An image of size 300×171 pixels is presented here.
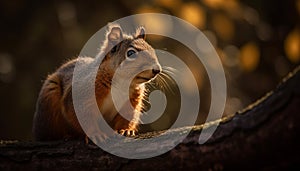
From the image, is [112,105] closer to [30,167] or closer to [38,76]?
[30,167]

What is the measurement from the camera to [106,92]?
166 inches

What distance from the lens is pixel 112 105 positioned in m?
4.15

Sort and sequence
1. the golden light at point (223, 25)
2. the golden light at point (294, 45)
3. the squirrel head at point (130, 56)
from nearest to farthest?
the squirrel head at point (130, 56) < the golden light at point (294, 45) < the golden light at point (223, 25)

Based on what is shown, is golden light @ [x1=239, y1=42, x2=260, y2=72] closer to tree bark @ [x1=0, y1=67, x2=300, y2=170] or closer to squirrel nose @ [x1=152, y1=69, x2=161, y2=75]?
squirrel nose @ [x1=152, y1=69, x2=161, y2=75]

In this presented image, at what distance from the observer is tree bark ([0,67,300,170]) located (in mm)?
2625

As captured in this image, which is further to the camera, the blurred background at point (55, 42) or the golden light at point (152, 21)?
the blurred background at point (55, 42)

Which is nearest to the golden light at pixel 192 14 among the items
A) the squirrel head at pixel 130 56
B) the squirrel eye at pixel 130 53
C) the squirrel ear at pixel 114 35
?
the squirrel head at pixel 130 56

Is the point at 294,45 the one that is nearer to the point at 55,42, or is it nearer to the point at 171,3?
the point at 171,3

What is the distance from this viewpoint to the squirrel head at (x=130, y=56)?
4027 millimetres

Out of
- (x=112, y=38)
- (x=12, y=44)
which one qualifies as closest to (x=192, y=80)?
(x=112, y=38)

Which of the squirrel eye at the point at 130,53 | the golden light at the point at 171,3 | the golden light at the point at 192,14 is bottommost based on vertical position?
the golden light at the point at 192,14

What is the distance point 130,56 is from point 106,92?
27cm

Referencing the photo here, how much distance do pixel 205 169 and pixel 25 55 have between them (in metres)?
3.80

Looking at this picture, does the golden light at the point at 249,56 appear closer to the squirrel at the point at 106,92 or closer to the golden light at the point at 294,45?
the golden light at the point at 294,45
